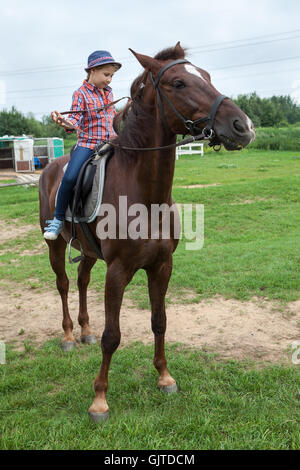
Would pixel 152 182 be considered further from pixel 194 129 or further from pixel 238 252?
pixel 238 252

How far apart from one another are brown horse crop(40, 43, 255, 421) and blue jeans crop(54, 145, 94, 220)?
391 mm

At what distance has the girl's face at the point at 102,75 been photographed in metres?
3.44

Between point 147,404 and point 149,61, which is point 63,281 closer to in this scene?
point 147,404

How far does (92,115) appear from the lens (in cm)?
354

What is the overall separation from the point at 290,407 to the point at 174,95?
247 cm

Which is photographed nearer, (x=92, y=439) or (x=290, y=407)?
(x=92, y=439)

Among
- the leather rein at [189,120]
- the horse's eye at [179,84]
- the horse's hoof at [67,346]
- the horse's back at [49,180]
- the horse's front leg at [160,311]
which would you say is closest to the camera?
the leather rein at [189,120]

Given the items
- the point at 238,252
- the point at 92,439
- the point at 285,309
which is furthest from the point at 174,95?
the point at 238,252

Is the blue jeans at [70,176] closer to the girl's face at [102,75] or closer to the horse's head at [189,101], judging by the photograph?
the girl's face at [102,75]

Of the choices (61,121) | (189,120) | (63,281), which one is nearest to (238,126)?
(189,120)

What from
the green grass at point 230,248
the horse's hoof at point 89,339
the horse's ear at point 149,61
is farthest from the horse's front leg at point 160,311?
the green grass at point 230,248

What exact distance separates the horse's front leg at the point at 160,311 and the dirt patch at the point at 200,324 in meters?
0.77

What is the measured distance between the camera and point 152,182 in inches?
115

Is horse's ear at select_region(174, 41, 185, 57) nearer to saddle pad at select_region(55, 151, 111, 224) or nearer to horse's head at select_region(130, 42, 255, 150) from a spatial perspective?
horse's head at select_region(130, 42, 255, 150)
